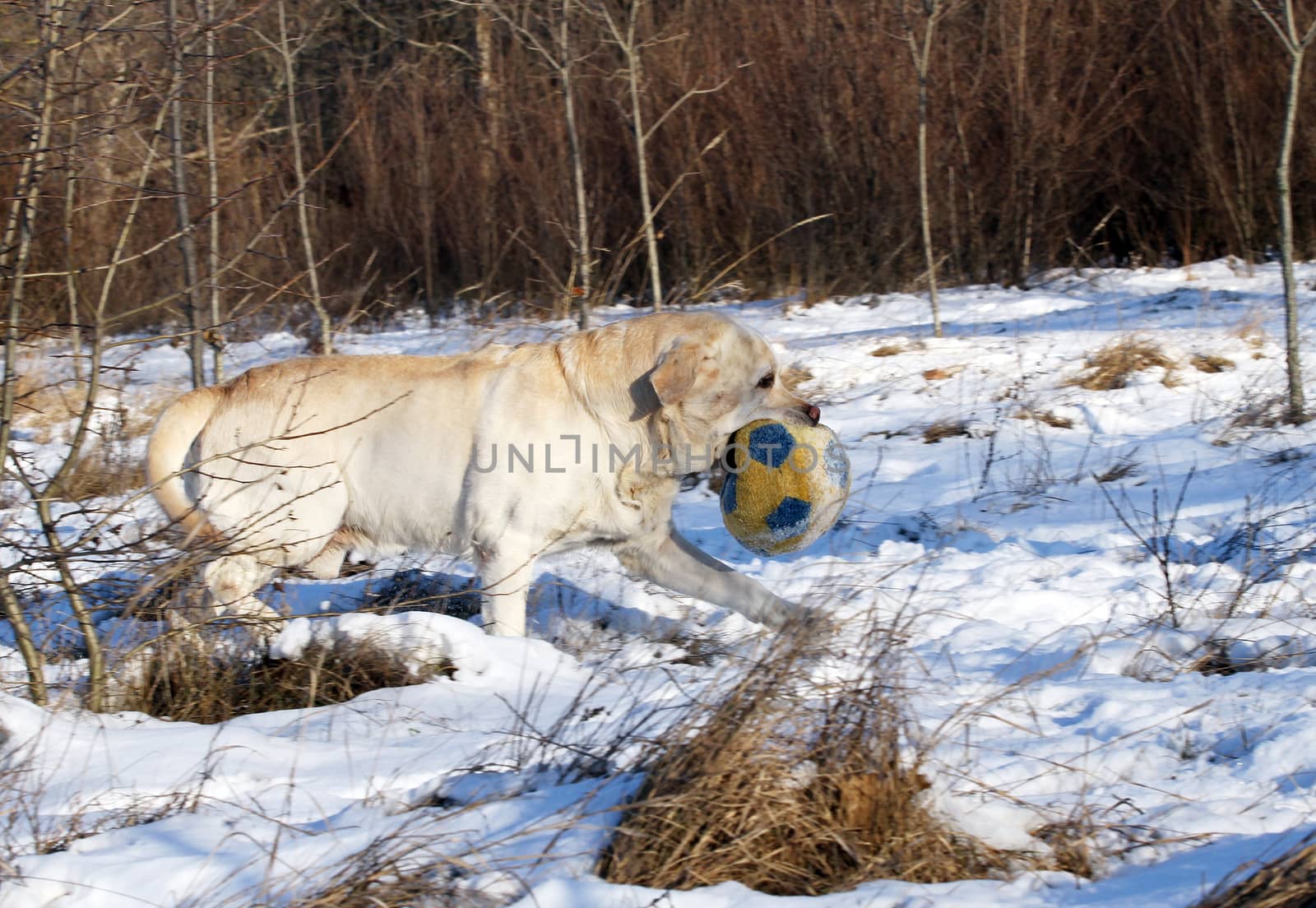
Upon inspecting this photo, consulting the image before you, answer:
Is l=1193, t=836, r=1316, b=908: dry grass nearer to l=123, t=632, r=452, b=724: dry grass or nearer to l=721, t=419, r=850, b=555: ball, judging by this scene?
l=721, t=419, r=850, b=555: ball

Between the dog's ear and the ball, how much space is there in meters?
0.30

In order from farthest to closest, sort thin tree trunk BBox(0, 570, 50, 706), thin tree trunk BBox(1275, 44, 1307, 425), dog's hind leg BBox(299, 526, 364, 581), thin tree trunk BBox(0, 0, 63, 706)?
thin tree trunk BBox(1275, 44, 1307, 425)
dog's hind leg BBox(299, 526, 364, 581)
thin tree trunk BBox(0, 570, 50, 706)
thin tree trunk BBox(0, 0, 63, 706)

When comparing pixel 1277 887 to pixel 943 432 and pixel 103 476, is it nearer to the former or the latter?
pixel 943 432

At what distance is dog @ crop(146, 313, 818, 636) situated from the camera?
462 cm

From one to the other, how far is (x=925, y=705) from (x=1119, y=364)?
560 cm

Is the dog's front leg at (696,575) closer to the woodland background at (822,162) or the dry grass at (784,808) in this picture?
the dry grass at (784,808)

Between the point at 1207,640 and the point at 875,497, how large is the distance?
286 cm

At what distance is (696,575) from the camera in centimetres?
485

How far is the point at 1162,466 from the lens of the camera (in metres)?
6.90

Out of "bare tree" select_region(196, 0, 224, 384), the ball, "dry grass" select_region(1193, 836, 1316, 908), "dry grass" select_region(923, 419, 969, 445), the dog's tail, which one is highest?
"bare tree" select_region(196, 0, 224, 384)

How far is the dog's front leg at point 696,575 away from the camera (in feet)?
15.5

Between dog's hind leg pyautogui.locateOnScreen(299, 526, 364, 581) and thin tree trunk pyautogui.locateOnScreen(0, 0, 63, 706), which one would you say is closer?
thin tree trunk pyautogui.locateOnScreen(0, 0, 63, 706)

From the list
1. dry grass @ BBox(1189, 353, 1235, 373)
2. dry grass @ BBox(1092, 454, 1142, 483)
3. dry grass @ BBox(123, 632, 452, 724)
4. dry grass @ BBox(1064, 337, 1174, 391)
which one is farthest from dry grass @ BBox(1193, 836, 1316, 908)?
dry grass @ BBox(1189, 353, 1235, 373)

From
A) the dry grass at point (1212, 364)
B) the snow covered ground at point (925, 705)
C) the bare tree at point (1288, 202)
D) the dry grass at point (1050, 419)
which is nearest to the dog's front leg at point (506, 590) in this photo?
the snow covered ground at point (925, 705)
